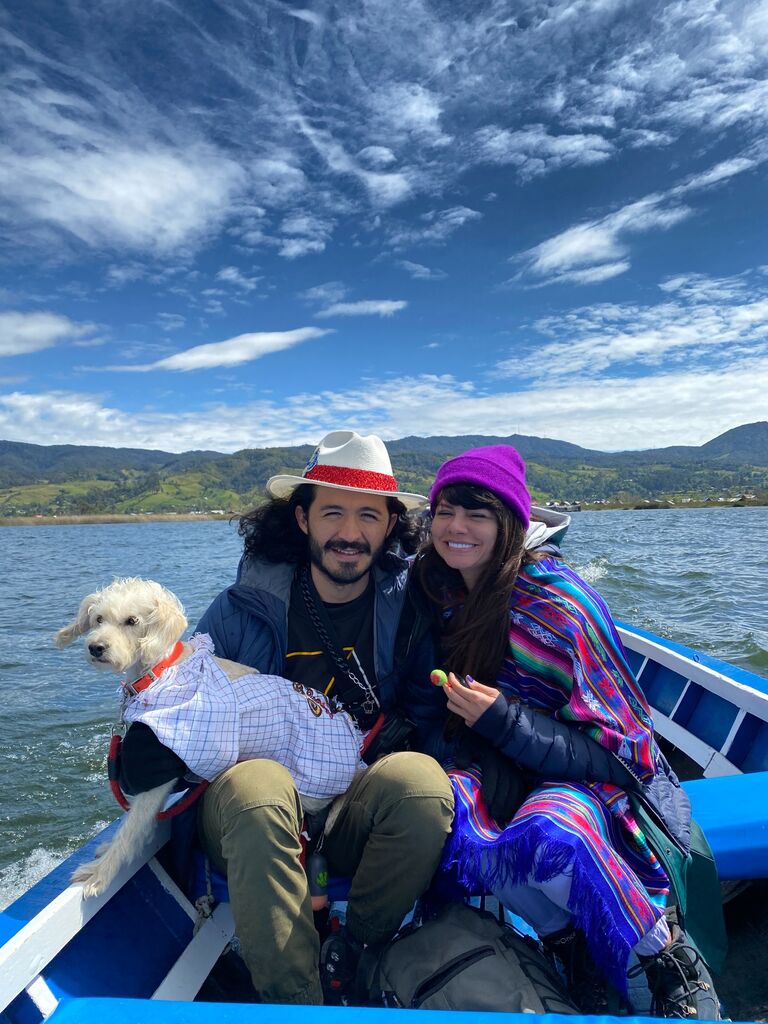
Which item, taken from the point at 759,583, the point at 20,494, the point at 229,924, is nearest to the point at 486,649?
the point at 229,924

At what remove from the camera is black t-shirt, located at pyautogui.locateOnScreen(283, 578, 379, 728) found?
3.53 m

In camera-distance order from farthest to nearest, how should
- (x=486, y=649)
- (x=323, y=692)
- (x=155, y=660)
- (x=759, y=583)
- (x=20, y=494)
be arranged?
1. (x=20, y=494)
2. (x=759, y=583)
3. (x=323, y=692)
4. (x=486, y=649)
5. (x=155, y=660)

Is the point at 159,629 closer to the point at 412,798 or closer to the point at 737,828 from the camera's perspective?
the point at 412,798

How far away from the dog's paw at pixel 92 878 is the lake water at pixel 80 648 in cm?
399

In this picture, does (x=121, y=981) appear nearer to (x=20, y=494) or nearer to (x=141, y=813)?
(x=141, y=813)

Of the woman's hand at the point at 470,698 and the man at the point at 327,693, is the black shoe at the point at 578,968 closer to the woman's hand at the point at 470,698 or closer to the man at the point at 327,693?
the man at the point at 327,693

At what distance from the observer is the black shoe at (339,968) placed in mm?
2801

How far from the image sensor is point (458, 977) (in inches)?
101

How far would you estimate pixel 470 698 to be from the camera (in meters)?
2.91

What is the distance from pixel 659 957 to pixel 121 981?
2.27 m

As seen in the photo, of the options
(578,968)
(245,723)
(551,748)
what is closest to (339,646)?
(245,723)

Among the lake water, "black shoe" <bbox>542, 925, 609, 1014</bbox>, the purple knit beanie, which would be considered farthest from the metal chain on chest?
the lake water

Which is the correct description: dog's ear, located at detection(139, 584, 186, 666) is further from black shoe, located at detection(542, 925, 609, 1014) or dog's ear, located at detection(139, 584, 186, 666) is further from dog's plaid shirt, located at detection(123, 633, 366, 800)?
black shoe, located at detection(542, 925, 609, 1014)

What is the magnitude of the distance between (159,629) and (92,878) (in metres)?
1.08
